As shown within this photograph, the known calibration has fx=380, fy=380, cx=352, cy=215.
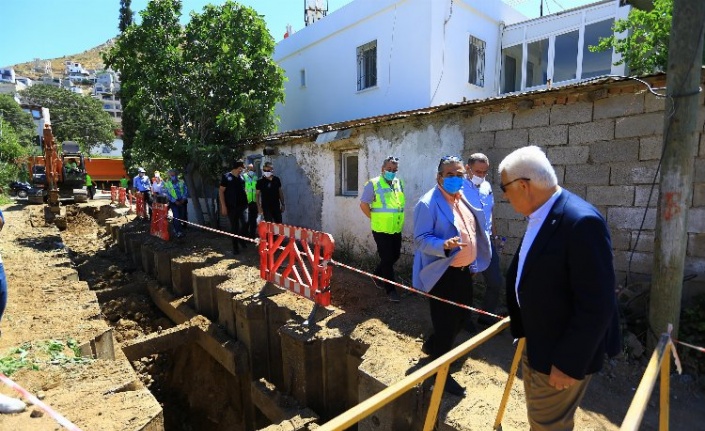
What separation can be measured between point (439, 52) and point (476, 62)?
1.84m

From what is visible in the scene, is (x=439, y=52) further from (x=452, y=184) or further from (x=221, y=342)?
(x=221, y=342)

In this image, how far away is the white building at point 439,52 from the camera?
9.60 metres

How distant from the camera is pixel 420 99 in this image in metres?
9.77

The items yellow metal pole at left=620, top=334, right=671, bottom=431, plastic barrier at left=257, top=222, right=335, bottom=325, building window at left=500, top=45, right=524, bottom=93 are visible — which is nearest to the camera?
yellow metal pole at left=620, top=334, right=671, bottom=431

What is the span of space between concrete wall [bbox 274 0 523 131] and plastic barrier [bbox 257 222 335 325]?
238 inches

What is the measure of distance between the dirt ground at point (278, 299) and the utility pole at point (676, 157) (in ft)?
2.41

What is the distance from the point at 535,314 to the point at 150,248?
8934 mm

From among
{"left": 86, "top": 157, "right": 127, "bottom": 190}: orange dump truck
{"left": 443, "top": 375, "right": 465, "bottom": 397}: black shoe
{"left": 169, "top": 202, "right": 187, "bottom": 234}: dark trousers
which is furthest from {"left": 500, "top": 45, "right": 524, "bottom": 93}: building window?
{"left": 86, "top": 157, "right": 127, "bottom": 190}: orange dump truck

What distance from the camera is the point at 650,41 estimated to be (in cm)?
637

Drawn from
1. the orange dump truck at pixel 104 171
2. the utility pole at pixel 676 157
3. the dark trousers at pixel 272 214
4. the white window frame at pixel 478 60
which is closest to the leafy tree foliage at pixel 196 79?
the dark trousers at pixel 272 214

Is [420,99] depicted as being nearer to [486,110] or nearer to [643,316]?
[486,110]

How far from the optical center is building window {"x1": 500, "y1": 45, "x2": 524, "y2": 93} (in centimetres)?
1134

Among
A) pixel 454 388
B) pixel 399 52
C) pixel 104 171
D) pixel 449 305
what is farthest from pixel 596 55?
pixel 104 171

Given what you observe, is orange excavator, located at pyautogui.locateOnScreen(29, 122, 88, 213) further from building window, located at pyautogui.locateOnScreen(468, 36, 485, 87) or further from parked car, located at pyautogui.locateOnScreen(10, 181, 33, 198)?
building window, located at pyautogui.locateOnScreen(468, 36, 485, 87)
